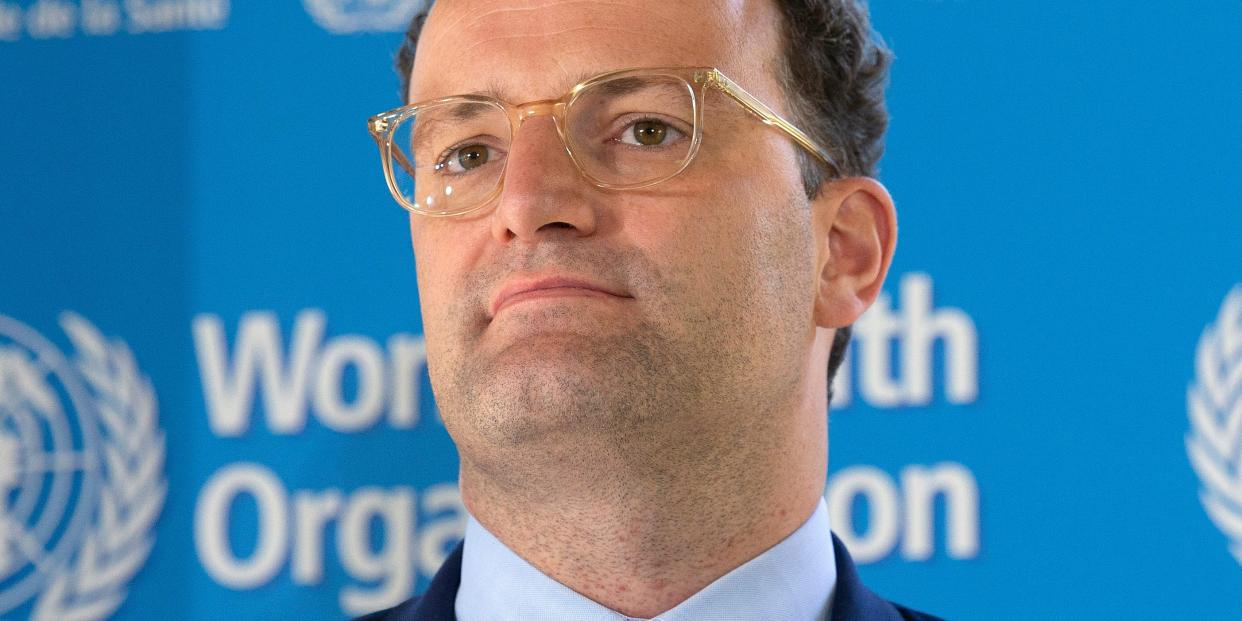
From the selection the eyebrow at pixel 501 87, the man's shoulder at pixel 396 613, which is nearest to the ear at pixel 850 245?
the eyebrow at pixel 501 87

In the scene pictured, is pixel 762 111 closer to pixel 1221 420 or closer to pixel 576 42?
pixel 576 42

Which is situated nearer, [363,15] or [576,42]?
[576,42]

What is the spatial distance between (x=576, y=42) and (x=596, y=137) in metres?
0.15

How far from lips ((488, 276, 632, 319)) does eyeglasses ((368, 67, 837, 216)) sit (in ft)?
0.47

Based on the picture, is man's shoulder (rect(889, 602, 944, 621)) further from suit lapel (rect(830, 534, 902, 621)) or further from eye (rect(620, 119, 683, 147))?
eye (rect(620, 119, 683, 147))

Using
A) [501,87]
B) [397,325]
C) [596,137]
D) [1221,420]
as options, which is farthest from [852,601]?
[397,325]

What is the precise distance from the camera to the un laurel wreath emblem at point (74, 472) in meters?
2.83

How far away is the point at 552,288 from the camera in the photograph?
5.39 feet

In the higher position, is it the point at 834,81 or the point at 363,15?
the point at 363,15

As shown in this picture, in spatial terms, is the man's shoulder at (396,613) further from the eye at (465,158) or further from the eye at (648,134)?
the eye at (648,134)

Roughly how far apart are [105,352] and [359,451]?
24.8 inches

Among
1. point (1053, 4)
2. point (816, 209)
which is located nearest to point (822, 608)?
point (816, 209)

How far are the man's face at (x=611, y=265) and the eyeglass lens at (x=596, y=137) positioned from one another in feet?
0.09

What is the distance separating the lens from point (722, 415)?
177 centimetres
